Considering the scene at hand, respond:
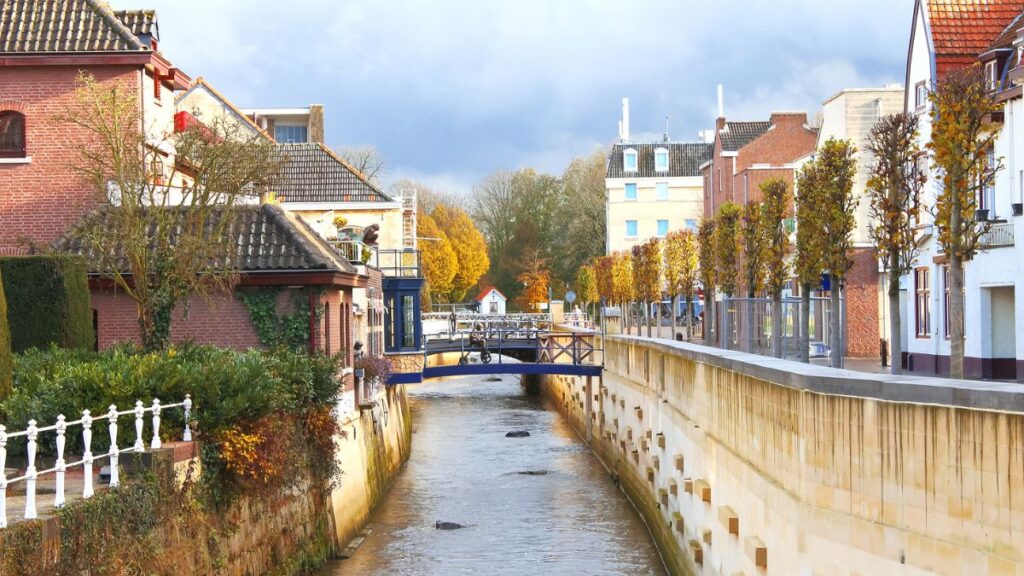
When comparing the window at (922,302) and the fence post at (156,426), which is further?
the window at (922,302)

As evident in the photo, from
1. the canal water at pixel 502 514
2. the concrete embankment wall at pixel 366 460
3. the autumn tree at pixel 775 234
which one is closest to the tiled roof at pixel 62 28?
the concrete embankment wall at pixel 366 460

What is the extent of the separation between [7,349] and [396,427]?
78.6 ft

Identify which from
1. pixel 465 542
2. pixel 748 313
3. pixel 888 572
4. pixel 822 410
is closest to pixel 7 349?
pixel 822 410

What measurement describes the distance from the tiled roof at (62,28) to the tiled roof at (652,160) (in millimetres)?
64546

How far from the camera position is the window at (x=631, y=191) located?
92625 millimetres

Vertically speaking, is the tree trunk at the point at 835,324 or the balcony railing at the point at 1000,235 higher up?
the balcony railing at the point at 1000,235

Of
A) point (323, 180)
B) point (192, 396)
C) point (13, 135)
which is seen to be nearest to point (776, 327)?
point (192, 396)

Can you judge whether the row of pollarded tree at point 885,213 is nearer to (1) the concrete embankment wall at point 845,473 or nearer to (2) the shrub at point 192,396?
(1) the concrete embankment wall at point 845,473

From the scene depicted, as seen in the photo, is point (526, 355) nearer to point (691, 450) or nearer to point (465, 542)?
point (465, 542)

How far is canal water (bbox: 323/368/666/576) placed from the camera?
26406 millimetres

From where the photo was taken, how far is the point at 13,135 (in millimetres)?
29969

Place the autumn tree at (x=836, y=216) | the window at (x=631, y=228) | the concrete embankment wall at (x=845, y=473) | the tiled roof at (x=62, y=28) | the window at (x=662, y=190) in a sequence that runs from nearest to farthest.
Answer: the concrete embankment wall at (x=845, y=473), the autumn tree at (x=836, y=216), the tiled roof at (x=62, y=28), the window at (x=631, y=228), the window at (x=662, y=190)

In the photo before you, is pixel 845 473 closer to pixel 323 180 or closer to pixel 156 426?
pixel 156 426

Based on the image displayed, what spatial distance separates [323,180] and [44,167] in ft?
97.3
